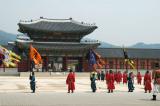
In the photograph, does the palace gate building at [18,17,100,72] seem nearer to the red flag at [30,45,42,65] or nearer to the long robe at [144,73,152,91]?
the red flag at [30,45,42,65]

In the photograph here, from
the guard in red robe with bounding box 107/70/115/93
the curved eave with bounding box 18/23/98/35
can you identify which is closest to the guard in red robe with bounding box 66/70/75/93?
the guard in red robe with bounding box 107/70/115/93

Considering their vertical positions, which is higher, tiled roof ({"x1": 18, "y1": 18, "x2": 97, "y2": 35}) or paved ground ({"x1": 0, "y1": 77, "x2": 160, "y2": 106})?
tiled roof ({"x1": 18, "y1": 18, "x2": 97, "y2": 35})

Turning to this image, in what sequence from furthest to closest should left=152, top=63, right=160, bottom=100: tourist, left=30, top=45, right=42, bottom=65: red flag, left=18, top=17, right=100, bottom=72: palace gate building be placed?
left=18, top=17, right=100, bottom=72: palace gate building → left=30, top=45, right=42, bottom=65: red flag → left=152, top=63, right=160, bottom=100: tourist

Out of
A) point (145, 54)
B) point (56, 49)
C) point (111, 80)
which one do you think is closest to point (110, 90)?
point (111, 80)

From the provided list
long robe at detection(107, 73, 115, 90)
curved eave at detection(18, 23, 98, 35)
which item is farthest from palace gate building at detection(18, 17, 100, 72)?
long robe at detection(107, 73, 115, 90)

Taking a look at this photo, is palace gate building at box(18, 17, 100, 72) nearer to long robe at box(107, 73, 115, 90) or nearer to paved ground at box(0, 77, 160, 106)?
long robe at box(107, 73, 115, 90)

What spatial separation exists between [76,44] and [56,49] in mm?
3549

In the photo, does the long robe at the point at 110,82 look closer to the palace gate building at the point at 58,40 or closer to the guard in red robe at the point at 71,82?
the guard in red robe at the point at 71,82

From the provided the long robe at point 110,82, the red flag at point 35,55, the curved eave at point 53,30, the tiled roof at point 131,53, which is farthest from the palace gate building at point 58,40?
the long robe at point 110,82

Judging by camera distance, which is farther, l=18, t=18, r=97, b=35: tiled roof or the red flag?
l=18, t=18, r=97, b=35: tiled roof

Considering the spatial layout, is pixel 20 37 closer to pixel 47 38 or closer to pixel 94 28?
pixel 47 38

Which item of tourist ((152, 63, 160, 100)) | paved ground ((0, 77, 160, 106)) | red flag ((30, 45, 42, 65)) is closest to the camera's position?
paved ground ((0, 77, 160, 106))

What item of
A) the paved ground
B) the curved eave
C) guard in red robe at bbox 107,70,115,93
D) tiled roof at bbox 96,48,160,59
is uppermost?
the curved eave

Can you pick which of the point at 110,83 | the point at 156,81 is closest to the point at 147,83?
the point at 110,83
